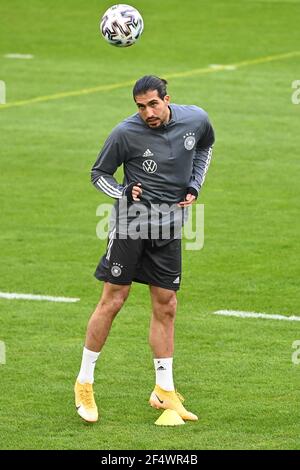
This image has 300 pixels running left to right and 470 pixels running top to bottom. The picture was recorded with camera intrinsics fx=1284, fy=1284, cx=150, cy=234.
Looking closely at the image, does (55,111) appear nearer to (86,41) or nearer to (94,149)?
(94,149)

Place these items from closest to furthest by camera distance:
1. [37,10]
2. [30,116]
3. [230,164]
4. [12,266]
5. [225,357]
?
[225,357], [12,266], [230,164], [30,116], [37,10]

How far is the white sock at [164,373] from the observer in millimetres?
9493

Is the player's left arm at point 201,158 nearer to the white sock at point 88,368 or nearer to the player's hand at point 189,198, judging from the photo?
the player's hand at point 189,198

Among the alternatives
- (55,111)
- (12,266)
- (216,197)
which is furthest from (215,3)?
(12,266)

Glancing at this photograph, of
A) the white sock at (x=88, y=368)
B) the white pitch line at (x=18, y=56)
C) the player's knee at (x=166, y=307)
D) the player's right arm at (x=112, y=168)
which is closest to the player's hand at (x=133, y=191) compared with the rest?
the player's right arm at (x=112, y=168)

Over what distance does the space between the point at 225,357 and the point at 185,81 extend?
635 inches

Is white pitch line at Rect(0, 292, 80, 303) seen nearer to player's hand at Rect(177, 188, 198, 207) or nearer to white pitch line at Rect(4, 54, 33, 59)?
player's hand at Rect(177, 188, 198, 207)

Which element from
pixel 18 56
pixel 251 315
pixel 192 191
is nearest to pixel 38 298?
pixel 251 315

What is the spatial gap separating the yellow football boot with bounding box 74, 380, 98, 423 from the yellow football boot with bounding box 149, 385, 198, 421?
0.48 meters

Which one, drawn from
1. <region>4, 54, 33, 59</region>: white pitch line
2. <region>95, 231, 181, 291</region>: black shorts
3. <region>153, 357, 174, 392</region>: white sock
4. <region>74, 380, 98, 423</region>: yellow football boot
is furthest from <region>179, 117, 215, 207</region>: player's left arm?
<region>4, 54, 33, 59</region>: white pitch line

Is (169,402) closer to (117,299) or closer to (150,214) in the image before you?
(117,299)

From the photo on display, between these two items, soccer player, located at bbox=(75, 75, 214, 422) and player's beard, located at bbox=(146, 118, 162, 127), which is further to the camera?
soccer player, located at bbox=(75, 75, 214, 422)

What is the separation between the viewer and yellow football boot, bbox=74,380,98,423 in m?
9.19

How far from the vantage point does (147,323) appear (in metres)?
11.9
